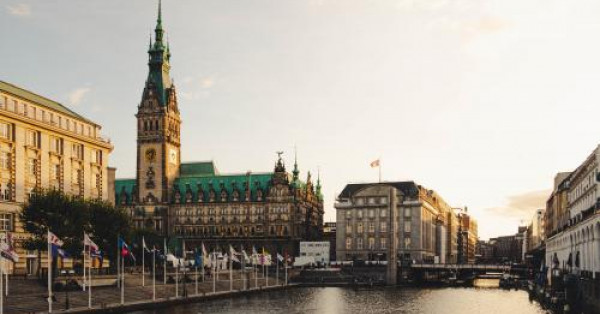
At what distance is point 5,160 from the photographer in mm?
126500

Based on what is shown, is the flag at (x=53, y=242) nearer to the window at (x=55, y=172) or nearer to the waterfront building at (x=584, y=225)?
the window at (x=55, y=172)

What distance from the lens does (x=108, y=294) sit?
116938 mm

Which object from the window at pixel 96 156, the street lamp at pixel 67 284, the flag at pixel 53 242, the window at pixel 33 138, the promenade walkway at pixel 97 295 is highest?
the window at pixel 33 138

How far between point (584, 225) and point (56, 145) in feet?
318

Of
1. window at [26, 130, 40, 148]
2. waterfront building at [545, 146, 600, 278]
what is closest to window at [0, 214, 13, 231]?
window at [26, 130, 40, 148]

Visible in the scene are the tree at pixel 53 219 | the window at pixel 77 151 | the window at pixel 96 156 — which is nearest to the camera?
the tree at pixel 53 219

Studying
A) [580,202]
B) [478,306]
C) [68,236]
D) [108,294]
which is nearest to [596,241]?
[580,202]

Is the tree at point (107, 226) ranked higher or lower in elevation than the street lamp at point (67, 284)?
higher

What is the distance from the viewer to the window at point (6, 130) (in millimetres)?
125825

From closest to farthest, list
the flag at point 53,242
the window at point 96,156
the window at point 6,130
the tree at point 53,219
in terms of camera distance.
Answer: the flag at point 53,242
the tree at point 53,219
the window at point 6,130
the window at point 96,156

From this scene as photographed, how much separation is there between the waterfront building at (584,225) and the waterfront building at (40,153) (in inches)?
3661

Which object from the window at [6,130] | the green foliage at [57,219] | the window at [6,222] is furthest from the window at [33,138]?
the window at [6,222]

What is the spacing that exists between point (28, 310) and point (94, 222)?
40.1 metres

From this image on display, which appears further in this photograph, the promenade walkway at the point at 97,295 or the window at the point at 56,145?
the window at the point at 56,145
